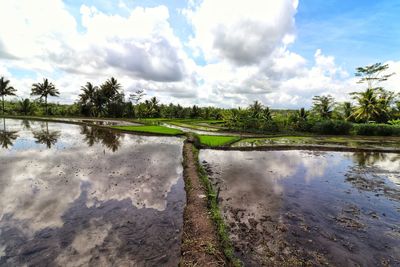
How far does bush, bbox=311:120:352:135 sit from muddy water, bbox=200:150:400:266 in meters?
21.3

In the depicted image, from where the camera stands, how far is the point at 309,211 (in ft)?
30.7

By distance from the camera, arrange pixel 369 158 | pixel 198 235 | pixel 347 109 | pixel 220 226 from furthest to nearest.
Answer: pixel 347 109 < pixel 369 158 < pixel 220 226 < pixel 198 235

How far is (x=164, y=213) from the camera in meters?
8.55

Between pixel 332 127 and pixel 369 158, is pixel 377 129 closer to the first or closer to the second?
pixel 332 127

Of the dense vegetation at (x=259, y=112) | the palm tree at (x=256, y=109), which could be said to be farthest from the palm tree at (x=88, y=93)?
the palm tree at (x=256, y=109)

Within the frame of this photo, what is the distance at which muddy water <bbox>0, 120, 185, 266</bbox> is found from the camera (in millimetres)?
6117

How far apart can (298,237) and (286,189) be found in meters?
4.55

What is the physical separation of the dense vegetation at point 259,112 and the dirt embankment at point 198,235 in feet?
93.1

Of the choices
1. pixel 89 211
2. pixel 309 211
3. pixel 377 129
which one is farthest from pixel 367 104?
pixel 89 211

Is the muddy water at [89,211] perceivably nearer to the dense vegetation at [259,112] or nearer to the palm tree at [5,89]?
the dense vegetation at [259,112]

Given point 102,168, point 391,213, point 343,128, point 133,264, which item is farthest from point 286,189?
point 343,128

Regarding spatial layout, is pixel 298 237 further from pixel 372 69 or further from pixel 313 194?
pixel 372 69

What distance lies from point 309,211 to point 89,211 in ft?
27.1

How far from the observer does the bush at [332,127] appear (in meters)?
38.0
